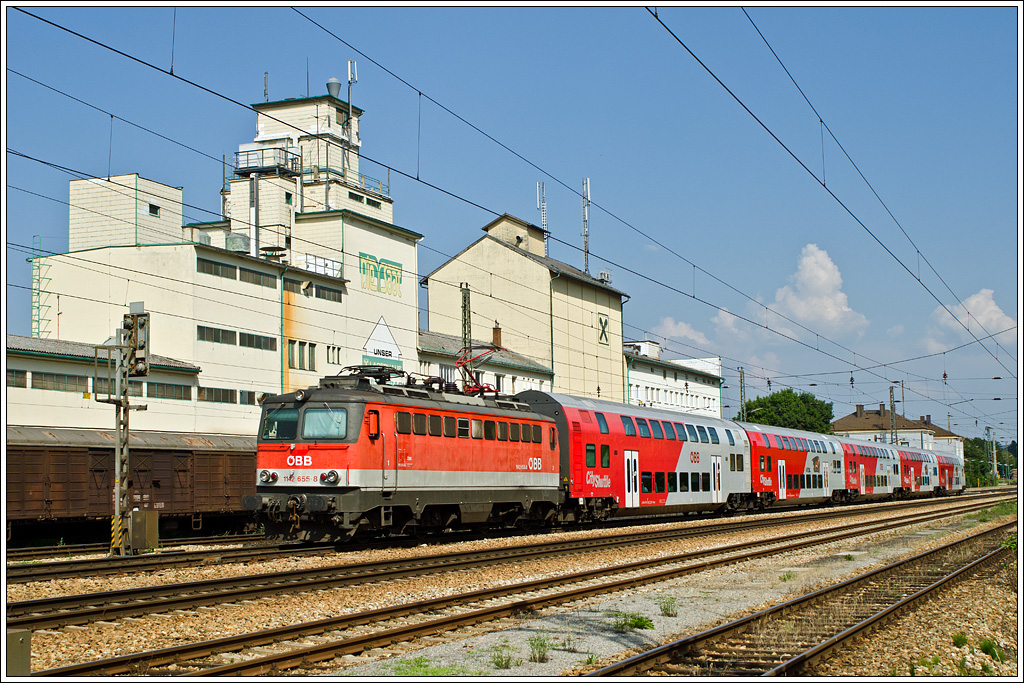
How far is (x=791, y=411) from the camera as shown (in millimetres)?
127875

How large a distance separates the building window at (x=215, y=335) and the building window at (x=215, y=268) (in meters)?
2.48

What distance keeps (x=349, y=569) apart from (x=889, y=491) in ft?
167

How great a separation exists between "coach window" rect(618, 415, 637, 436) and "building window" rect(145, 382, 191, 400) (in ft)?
63.5

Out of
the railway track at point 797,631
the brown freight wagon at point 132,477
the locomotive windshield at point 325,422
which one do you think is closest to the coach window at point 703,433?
the brown freight wagon at point 132,477

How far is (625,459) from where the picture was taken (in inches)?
1247

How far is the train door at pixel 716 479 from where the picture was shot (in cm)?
3759

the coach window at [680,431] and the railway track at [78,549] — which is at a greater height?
the coach window at [680,431]

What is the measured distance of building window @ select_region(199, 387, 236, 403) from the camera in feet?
138

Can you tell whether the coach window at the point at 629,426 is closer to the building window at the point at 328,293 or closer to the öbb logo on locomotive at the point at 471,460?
the öbb logo on locomotive at the point at 471,460

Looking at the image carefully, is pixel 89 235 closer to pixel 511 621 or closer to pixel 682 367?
pixel 511 621

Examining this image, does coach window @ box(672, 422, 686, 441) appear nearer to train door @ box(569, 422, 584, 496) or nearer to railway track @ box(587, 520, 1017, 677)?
train door @ box(569, 422, 584, 496)

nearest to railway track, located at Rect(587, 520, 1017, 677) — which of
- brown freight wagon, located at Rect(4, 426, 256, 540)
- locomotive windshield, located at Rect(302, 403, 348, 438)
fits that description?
locomotive windshield, located at Rect(302, 403, 348, 438)

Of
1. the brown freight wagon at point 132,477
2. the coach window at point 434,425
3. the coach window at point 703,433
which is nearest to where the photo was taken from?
the coach window at point 434,425

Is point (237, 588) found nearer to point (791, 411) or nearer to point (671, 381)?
point (671, 381)
